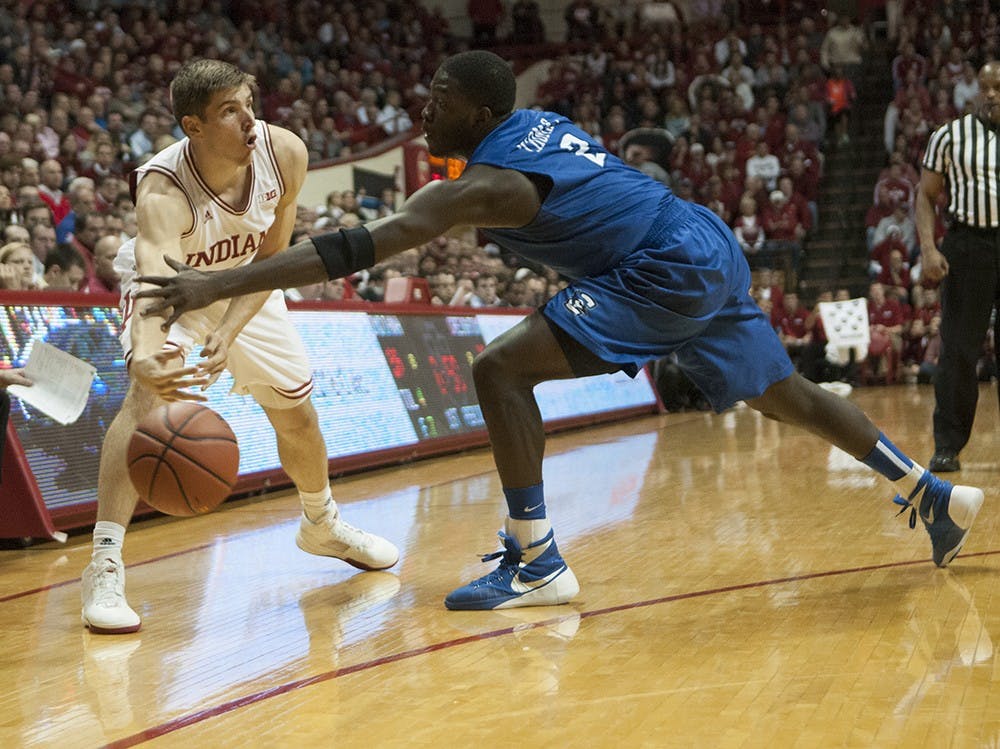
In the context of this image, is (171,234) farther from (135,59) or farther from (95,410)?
(135,59)

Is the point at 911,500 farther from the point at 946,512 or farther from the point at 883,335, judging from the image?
the point at 883,335

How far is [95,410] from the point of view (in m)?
5.79

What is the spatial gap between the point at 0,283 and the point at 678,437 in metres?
4.86

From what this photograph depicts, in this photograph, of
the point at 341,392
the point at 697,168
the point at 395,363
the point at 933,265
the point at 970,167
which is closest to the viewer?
the point at 933,265

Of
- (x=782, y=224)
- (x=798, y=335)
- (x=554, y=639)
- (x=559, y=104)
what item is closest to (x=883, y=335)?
(x=798, y=335)

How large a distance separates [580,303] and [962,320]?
329cm

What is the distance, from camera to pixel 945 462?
6.00m

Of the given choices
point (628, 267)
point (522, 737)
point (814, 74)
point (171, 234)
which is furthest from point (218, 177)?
point (814, 74)

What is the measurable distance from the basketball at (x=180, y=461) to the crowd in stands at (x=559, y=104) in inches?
201

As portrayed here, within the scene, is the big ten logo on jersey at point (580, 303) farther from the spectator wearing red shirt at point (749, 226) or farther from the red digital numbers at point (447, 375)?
the spectator wearing red shirt at point (749, 226)

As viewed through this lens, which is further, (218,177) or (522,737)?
(218,177)

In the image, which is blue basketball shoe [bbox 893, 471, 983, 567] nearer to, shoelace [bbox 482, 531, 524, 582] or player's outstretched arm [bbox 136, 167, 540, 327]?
shoelace [bbox 482, 531, 524, 582]

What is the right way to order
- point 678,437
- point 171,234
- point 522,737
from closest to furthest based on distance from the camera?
point 522,737 → point 171,234 → point 678,437

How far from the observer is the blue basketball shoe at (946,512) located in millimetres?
3715
